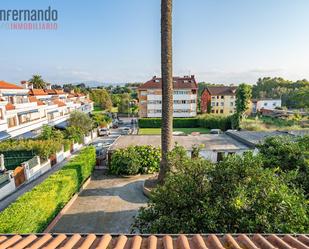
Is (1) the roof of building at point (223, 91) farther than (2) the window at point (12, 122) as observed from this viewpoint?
Yes

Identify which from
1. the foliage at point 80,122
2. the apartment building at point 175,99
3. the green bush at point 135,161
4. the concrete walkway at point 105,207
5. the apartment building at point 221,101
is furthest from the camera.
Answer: the apartment building at point 221,101

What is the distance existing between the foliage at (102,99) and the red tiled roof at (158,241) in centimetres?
8343

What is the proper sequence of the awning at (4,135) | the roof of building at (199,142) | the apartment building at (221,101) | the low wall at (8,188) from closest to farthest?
the low wall at (8,188)
the roof of building at (199,142)
the awning at (4,135)
the apartment building at (221,101)

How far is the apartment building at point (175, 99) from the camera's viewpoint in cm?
6194

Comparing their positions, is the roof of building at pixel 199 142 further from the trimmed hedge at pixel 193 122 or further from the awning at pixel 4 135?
the trimmed hedge at pixel 193 122

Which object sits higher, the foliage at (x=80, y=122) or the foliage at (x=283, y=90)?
the foliage at (x=283, y=90)

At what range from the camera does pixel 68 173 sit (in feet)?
45.0

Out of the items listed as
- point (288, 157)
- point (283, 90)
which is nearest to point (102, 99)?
point (283, 90)

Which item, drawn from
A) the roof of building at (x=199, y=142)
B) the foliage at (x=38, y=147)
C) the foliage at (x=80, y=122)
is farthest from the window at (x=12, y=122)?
the roof of building at (x=199, y=142)

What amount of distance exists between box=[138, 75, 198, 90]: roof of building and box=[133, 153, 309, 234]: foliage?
5605 cm

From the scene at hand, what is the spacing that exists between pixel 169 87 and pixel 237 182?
28.1ft

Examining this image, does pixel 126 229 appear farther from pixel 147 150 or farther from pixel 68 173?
pixel 147 150

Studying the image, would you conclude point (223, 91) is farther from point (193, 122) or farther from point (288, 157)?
point (288, 157)

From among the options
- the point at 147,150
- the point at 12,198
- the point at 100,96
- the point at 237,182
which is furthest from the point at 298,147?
the point at 100,96
